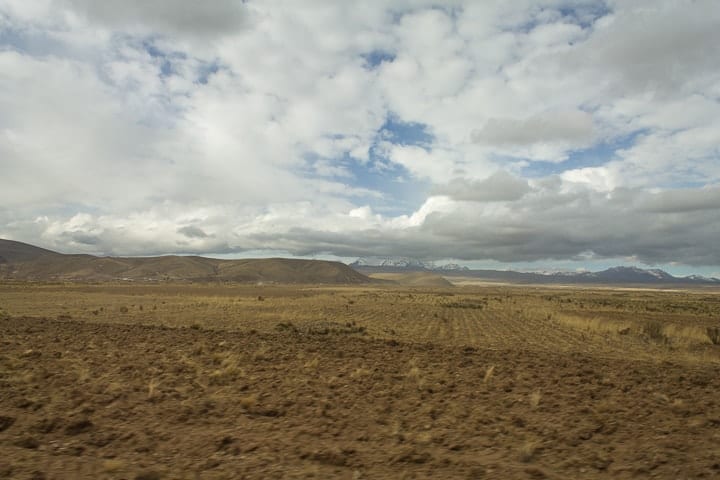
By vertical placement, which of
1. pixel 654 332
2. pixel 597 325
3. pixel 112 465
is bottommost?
pixel 654 332

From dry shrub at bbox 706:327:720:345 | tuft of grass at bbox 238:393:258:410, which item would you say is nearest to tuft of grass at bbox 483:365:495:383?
tuft of grass at bbox 238:393:258:410

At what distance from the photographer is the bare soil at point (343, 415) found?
657 cm

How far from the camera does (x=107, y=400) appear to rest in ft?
30.7

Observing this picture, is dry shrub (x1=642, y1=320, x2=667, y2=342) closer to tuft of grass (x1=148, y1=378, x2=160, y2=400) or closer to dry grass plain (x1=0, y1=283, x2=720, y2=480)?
dry grass plain (x1=0, y1=283, x2=720, y2=480)

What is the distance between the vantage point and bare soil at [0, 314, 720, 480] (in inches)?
259

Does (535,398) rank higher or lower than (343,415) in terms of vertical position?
higher

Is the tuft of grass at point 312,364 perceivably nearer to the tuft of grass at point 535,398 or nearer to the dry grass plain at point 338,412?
the dry grass plain at point 338,412

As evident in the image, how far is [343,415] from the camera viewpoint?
8930 millimetres

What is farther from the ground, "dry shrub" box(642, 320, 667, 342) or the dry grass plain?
the dry grass plain

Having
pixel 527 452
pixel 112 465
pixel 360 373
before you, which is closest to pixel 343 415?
pixel 360 373

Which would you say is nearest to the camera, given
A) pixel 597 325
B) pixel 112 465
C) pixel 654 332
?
pixel 112 465

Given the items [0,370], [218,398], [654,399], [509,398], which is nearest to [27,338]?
[0,370]

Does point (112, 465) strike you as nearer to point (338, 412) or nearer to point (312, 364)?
point (338, 412)

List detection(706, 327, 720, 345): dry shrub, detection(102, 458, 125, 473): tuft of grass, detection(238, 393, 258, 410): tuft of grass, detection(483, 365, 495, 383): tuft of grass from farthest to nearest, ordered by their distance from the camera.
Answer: detection(706, 327, 720, 345): dry shrub, detection(483, 365, 495, 383): tuft of grass, detection(238, 393, 258, 410): tuft of grass, detection(102, 458, 125, 473): tuft of grass
